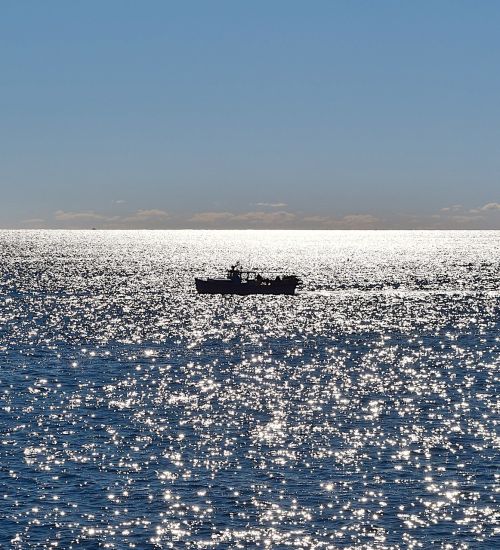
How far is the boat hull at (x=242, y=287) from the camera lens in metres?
170

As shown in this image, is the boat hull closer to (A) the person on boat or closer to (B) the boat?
(B) the boat

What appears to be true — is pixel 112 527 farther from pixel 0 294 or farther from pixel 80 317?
pixel 0 294

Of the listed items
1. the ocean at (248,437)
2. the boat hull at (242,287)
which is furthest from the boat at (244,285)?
the ocean at (248,437)

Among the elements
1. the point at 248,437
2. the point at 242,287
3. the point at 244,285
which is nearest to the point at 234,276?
the point at 242,287

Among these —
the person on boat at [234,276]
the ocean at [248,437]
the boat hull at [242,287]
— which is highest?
the person on boat at [234,276]

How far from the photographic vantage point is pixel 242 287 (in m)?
170

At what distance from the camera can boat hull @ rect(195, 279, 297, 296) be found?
16988 cm

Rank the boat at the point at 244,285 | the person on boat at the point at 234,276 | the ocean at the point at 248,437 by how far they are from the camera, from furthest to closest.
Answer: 1. the person on boat at the point at 234,276
2. the boat at the point at 244,285
3. the ocean at the point at 248,437

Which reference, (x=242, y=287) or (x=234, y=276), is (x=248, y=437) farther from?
(x=234, y=276)

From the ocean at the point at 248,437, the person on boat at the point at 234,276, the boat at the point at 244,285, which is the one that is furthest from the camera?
the person on boat at the point at 234,276

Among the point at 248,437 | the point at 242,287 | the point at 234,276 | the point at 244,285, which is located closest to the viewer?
the point at 248,437

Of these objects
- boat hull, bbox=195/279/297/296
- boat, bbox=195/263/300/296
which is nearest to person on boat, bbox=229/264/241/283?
boat, bbox=195/263/300/296

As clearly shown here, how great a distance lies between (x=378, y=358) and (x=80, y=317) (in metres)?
56.3

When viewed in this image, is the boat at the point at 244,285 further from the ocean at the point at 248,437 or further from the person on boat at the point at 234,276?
the ocean at the point at 248,437
